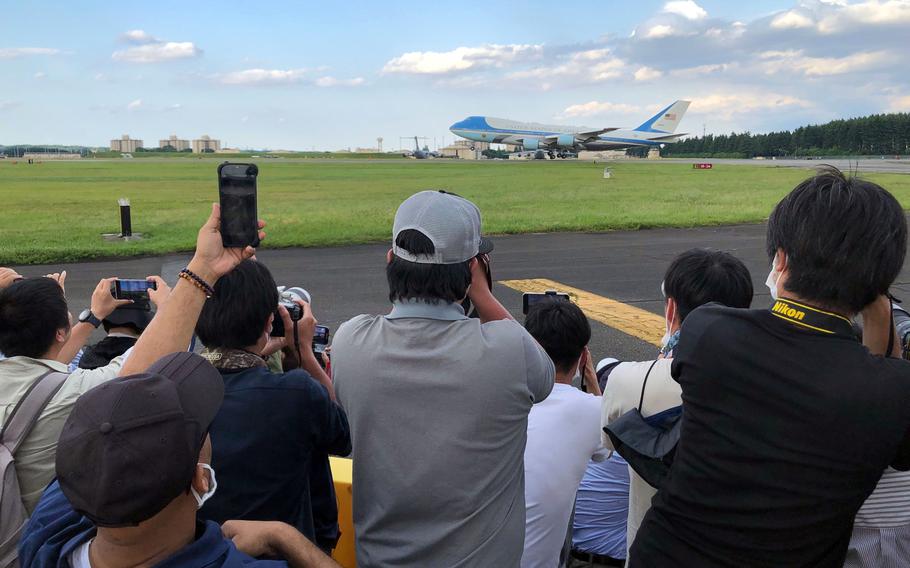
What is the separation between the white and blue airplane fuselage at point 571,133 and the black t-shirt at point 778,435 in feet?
241

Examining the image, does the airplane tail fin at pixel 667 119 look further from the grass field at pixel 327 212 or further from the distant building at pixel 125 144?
the distant building at pixel 125 144

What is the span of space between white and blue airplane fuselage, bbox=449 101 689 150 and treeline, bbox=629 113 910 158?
42166 mm

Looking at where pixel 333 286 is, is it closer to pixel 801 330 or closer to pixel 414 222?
pixel 414 222

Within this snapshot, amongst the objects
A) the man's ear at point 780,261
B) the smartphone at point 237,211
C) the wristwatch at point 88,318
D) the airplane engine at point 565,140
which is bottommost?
the wristwatch at point 88,318

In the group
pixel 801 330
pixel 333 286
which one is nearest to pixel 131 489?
pixel 801 330

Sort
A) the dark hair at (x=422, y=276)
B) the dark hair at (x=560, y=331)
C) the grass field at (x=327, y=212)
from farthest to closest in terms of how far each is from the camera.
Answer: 1. the grass field at (x=327, y=212)
2. the dark hair at (x=560, y=331)
3. the dark hair at (x=422, y=276)

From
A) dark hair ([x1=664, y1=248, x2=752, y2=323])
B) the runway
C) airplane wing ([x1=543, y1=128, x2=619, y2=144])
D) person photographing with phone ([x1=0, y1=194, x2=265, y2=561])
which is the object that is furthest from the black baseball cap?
airplane wing ([x1=543, y1=128, x2=619, y2=144])

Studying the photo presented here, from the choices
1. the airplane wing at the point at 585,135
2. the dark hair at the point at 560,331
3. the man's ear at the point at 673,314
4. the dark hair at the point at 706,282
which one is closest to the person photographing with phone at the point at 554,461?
the dark hair at the point at 560,331

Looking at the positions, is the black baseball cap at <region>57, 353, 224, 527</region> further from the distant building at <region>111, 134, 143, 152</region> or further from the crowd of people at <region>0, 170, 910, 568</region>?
the distant building at <region>111, 134, 143, 152</region>

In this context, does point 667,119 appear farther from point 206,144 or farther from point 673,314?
point 206,144

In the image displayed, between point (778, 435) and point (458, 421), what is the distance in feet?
2.75

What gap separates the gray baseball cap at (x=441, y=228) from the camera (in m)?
2.07

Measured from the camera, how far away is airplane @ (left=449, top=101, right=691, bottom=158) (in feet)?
242

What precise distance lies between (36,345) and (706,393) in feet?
8.20
